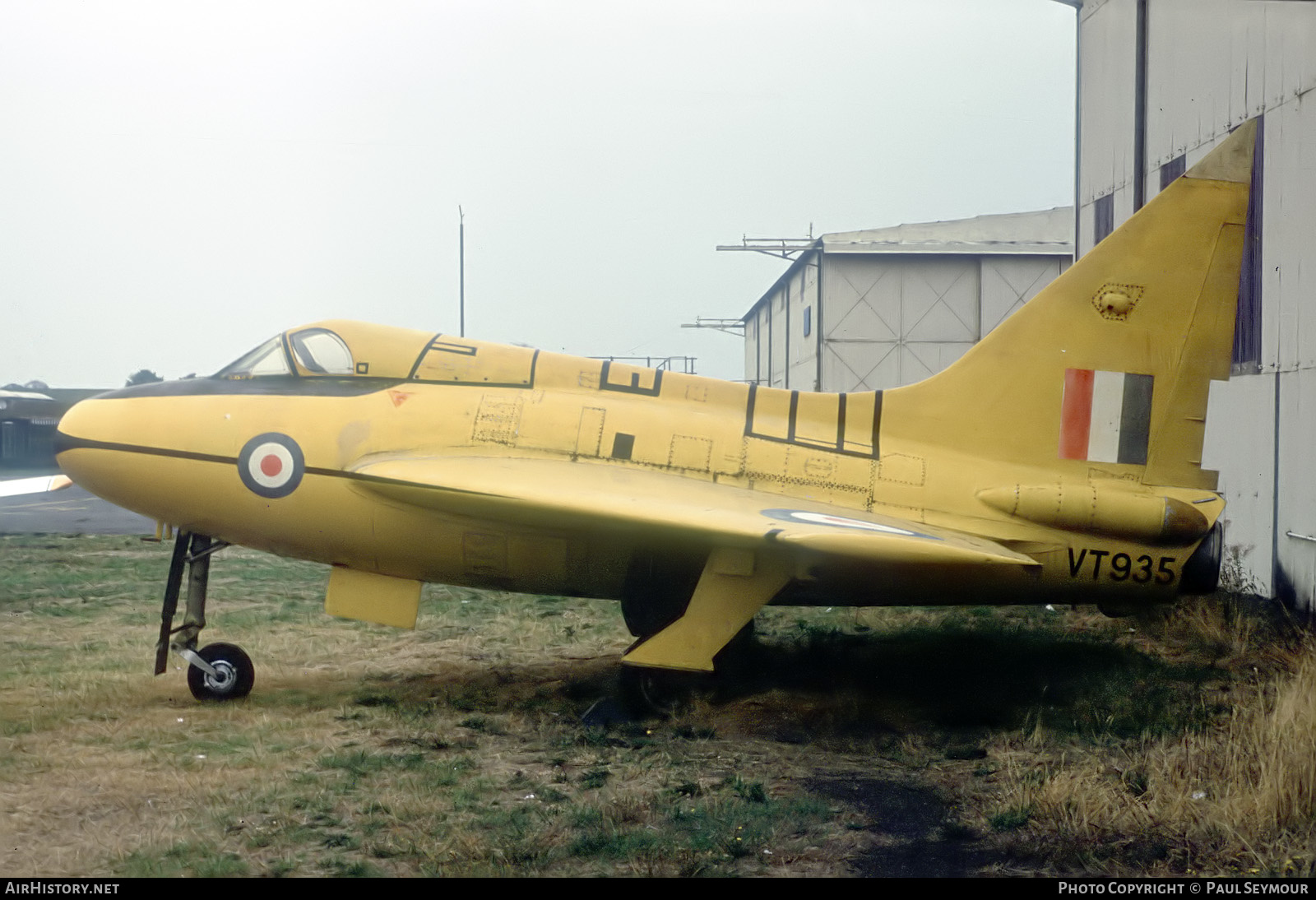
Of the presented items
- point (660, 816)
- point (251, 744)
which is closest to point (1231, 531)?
point (660, 816)

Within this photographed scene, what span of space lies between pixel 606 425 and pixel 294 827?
3.57m

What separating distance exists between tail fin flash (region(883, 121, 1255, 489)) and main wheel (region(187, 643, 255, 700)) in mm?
5298

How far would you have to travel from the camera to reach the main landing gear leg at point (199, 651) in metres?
7.48

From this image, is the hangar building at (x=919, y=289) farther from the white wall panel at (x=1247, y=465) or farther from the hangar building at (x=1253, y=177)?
the white wall panel at (x=1247, y=465)

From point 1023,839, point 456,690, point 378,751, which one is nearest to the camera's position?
point 1023,839

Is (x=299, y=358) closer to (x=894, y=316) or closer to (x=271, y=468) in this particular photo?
(x=271, y=468)

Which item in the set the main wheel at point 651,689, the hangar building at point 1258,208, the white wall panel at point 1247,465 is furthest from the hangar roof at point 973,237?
the main wheel at point 651,689

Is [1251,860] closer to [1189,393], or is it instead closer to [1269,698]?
[1269,698]

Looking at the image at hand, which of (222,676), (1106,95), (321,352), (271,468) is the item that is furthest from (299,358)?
(1106,95)

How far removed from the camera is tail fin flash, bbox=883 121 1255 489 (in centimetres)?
753

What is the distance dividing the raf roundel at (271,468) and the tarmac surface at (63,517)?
10186 mm

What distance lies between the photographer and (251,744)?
6348 millimetres

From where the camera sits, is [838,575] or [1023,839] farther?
[838,575]

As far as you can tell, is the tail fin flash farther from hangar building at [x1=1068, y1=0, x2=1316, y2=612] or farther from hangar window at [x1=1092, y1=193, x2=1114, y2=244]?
hangar window at [x1=1092, y1=193, x2=1114, y2=244]
